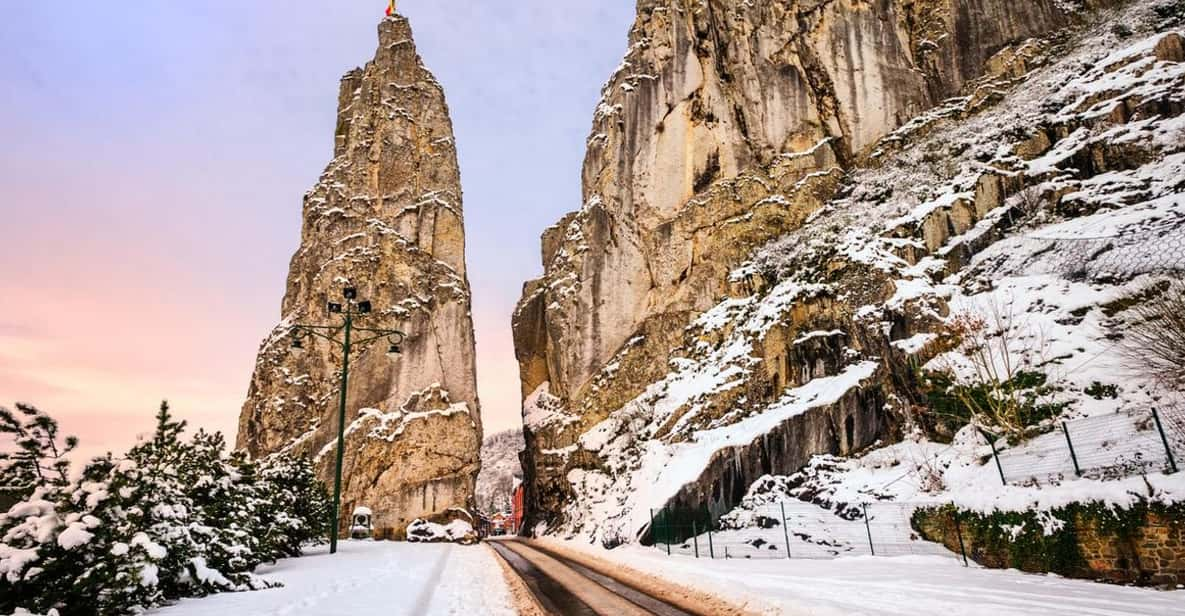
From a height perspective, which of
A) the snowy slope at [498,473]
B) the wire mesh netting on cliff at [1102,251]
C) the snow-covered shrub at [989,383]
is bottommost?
the snowy slope at [498,473]

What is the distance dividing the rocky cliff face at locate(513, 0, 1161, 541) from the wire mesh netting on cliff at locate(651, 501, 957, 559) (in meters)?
1.37

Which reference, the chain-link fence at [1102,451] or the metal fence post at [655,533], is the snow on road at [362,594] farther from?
the chain-link fence at [1102,451]

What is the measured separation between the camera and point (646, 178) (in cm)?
3978

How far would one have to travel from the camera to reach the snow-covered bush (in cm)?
549

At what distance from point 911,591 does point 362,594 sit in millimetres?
8017

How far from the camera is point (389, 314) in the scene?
4569 centimetres

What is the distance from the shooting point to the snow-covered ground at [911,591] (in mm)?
6535

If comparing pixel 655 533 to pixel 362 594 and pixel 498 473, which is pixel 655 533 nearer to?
pixel 362 594

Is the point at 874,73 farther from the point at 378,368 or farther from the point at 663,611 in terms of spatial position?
the point at 378,368

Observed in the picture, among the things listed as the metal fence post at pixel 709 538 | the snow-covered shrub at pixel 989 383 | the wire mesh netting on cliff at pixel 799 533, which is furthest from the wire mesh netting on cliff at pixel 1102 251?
the metal fence post at pixel 709 538

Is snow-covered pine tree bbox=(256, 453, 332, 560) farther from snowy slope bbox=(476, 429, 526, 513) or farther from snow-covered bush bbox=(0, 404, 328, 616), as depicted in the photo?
snowy slope bbox=(476, 429, 526, 513)

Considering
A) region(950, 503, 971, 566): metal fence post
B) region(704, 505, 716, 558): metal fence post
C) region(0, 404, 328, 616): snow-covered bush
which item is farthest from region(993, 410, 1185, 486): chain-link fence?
region(0, 404, 328, 616): snow-covered bush

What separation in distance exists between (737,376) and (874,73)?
2685 centimetres

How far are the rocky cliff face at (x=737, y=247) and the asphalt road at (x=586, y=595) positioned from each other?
887 cm
